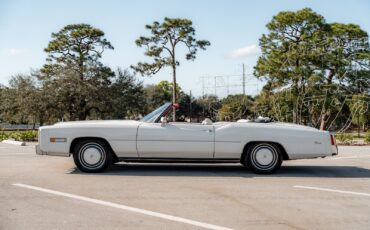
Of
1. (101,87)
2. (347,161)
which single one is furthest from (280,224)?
(101,87)

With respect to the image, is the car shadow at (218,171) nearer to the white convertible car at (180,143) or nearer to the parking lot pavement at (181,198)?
the parking lot pavement at (181,198)

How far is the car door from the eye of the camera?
23.7 ft

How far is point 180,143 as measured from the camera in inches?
285

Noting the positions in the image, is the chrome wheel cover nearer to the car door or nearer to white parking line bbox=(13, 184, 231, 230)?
the car door

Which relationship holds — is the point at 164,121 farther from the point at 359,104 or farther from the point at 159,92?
the point at 159,92

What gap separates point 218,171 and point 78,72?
27.7 m

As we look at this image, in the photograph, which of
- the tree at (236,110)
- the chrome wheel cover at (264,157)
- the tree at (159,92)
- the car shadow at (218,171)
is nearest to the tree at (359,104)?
the tree at (236,110)

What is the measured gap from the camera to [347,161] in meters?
9.84

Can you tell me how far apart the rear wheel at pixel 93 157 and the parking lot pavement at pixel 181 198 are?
0.16 m

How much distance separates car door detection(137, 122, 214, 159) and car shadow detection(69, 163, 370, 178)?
364mm

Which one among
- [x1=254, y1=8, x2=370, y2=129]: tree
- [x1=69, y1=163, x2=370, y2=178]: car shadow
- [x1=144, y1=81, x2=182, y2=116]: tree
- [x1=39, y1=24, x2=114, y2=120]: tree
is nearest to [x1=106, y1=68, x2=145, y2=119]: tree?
[x1=39, y1=24, x2=114, y2=120]: tree

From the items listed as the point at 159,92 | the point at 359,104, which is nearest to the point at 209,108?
the point at 359,104

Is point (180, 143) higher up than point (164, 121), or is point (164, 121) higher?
point (164, 121)

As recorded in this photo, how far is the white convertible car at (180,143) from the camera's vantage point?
7.26 m
